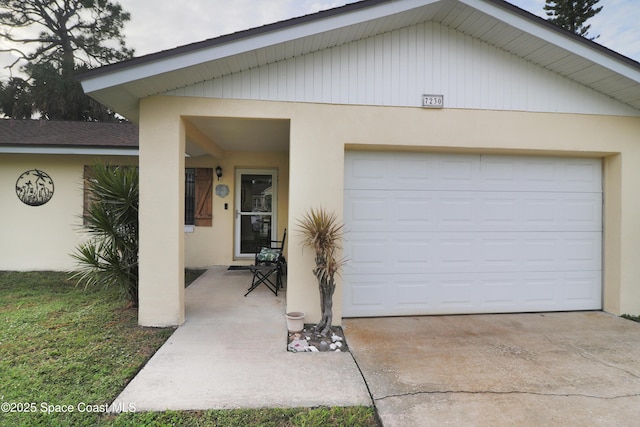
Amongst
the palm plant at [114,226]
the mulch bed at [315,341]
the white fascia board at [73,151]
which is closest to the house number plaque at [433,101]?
the mulch bed at [315,341]

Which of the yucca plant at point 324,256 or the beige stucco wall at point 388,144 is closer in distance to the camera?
the yucca plant at point 324,256

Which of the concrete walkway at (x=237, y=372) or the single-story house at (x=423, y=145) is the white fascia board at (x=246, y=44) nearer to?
the single-story house at (x=423, y=145)

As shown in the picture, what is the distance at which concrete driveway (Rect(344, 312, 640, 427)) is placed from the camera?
7.49 ft

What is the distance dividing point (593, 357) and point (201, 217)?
665 centimetres

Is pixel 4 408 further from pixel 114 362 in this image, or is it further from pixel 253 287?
pixel 253 287

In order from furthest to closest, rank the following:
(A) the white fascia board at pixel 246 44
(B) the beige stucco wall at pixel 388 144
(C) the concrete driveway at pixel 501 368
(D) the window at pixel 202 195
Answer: (D) the window at pixel 202 195, (B) the beige stucco wall at pixel 388 144, (A) the white fascia board at pixel 246 44, (C) the concrete driveway at pixel 501 368

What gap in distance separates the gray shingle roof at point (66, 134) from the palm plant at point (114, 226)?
271 centimetres

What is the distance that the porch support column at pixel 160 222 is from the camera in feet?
12.3

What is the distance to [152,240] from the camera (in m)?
3.76

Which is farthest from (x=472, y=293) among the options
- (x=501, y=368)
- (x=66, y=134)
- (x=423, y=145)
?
(x=66, y=134)

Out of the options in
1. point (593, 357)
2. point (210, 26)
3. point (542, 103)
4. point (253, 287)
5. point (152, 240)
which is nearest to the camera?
point (593, 357)

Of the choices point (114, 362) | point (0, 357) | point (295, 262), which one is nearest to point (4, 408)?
point (114, 362)

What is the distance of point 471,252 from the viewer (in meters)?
4.40

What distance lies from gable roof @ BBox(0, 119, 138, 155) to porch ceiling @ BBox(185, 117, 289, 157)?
1.59 metres
